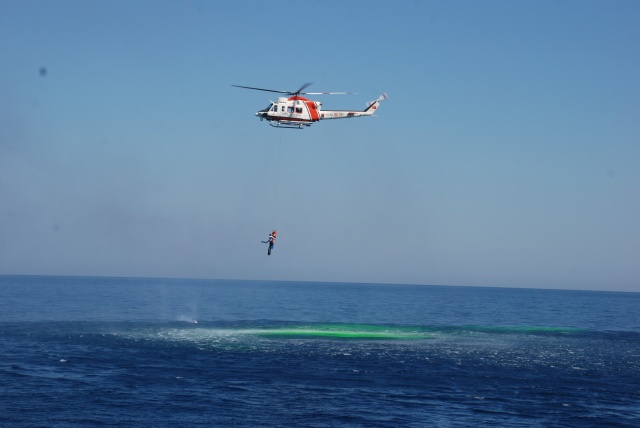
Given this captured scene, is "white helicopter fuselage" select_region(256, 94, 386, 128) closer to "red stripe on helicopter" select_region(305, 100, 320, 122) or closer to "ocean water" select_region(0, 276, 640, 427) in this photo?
"red stripe on helicopter" select_region(305, 100, 320, 122)

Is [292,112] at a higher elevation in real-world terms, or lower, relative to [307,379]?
higher

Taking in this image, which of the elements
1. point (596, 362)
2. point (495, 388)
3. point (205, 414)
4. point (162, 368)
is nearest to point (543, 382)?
point (495, 388)

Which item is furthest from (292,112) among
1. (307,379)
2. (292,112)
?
(307,379)

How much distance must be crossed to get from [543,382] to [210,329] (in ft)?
169

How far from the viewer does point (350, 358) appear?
214 ft

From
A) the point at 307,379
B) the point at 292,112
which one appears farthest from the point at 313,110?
the point at 307,379

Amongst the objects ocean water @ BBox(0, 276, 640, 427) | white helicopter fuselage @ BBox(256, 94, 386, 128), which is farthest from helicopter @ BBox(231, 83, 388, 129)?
ocean water @ BBox(0, 276, 640, 427)

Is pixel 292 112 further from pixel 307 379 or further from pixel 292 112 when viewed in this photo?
pixel 307 379

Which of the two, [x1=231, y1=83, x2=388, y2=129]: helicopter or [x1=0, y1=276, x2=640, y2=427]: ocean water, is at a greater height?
[x1=231, y1=83, x2=388, y2=129]: helicopter

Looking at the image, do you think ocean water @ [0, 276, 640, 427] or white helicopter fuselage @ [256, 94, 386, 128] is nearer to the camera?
ocean water @ [0, 276, 640, 427]

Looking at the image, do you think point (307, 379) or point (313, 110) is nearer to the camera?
point (307, 379)

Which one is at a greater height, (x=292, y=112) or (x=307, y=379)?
(x=292, y=112)

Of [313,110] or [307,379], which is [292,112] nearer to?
[313,110]

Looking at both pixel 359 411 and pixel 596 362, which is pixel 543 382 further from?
pixel 359 411
